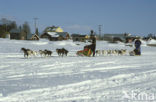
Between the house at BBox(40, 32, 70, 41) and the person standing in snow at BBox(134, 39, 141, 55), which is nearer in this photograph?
the person standing in snow at BBox(134, 39, 141, 55)

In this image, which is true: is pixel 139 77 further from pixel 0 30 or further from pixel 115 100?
pixel 0 30

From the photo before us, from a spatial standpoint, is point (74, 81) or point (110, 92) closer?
point (110, 92)

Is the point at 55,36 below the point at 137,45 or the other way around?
the other way around

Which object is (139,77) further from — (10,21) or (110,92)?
(10,21)

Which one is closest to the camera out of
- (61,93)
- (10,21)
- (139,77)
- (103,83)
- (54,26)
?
(61,93)

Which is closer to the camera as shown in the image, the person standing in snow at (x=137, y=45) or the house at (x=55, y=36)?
the person standing in snow at (x=137, y=45)

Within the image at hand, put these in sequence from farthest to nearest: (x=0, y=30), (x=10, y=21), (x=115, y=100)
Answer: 1. (x=10, y=21)
2. (x=0, y=30)
3. (x=115, y=100)

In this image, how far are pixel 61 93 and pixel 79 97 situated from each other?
496 millimetres

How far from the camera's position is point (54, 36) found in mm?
65688

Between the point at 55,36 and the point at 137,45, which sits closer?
the point at 137,45

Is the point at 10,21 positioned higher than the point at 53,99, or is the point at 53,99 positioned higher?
the point at 10,21

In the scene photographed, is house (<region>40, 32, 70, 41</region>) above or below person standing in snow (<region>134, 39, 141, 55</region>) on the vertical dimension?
above

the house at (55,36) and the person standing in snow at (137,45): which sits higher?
the house at (55,36)

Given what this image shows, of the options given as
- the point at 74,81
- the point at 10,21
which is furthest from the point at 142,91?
the point at 10,21
